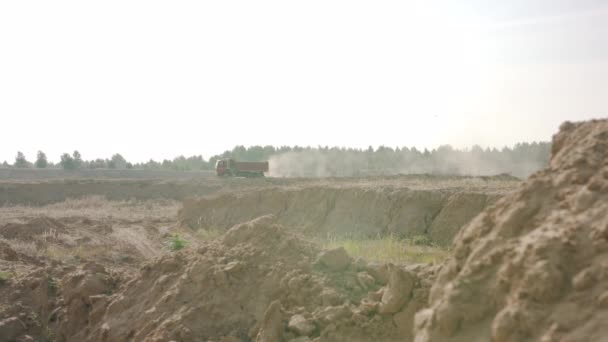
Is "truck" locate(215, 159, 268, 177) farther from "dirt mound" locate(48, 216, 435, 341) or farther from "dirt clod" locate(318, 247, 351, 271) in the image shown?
"dirt clod" locate(318, 247, 351, 271)

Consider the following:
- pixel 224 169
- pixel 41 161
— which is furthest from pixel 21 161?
pixel 224 169

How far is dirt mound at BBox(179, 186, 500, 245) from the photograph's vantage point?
18922 millimetres

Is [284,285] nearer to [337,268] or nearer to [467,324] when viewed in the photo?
[337,268]

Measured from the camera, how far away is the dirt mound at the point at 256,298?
22.1 ft

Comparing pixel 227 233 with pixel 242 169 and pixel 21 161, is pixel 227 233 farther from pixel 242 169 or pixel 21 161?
pixel 21 161

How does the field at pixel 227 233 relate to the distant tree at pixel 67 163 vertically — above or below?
below

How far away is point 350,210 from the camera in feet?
76.1

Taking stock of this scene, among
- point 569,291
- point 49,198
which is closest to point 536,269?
point 569,291

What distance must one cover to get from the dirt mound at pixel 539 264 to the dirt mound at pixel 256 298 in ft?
5.89

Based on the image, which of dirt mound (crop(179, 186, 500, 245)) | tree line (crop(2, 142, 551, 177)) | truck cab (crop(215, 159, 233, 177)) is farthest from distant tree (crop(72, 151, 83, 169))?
dirt mound (crop(179, 186, 500, 245))

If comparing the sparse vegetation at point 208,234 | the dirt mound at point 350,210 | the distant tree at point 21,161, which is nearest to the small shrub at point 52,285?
the sparse vegetation at point 208,234

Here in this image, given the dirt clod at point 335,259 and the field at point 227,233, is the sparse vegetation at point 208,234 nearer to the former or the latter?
the field at point 227,233

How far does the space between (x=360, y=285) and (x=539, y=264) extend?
12.7 feet

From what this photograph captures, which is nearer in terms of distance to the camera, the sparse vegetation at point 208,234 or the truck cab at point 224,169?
the sparse vegetation at point 208,234
